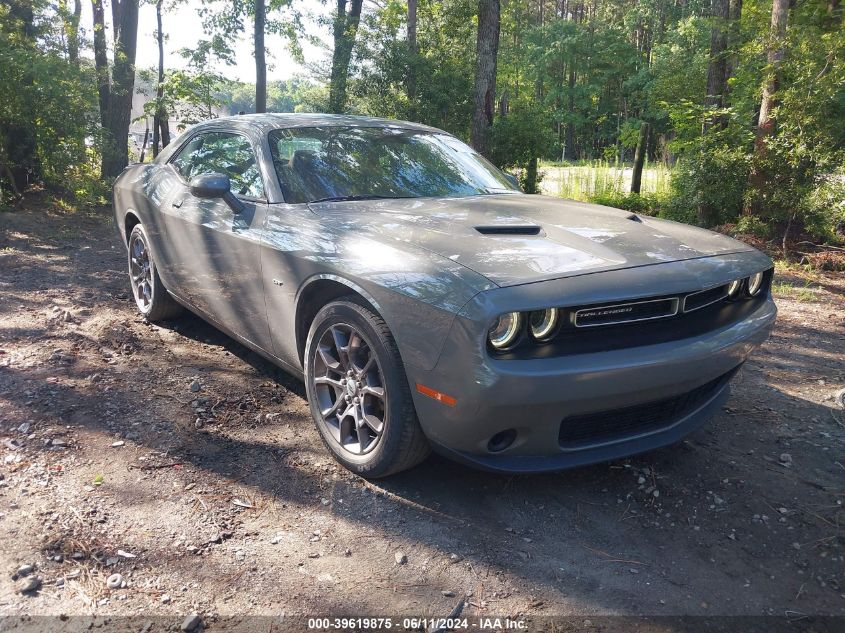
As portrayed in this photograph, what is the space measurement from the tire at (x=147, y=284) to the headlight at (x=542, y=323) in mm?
3149

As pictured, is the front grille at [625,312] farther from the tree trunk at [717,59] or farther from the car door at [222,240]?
the tree trunk at [717,59]

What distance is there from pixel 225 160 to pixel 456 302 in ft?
7.75

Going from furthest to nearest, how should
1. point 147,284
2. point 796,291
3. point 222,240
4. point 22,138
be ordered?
point 22,138
point 796,291
point 147,284
point 222,240

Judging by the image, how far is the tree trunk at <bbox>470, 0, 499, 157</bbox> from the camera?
1091 cm

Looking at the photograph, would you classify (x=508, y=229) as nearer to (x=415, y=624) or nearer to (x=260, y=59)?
(x=415, y=624)

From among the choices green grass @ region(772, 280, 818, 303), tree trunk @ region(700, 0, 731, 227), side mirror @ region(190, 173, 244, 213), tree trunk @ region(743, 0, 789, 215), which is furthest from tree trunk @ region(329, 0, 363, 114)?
side mirror @ region(190, 173, 244, 213)

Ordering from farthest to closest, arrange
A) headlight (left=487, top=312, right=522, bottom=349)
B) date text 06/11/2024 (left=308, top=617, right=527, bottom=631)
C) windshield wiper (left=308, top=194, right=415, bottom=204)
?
1. windshield wiper (left=308, top=194, right=415, bottom=204)
2. headlight (left=487, top=312, right=522, bottom=349)
3. date text 06/11/2024 (left=308, top=617, right=527, bottom=631)

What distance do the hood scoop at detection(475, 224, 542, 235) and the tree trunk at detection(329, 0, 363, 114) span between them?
14145 millimetres

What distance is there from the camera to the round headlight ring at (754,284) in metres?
3.06

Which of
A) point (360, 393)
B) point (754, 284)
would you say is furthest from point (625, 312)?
point (360, 393)

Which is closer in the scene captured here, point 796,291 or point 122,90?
point 796,291

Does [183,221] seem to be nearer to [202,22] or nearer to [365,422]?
[365,422]

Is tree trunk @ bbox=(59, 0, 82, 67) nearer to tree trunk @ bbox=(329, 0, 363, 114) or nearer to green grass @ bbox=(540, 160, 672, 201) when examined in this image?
tree trunk @ bbox=(329, 0, 363, 114)

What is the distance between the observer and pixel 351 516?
102 inches
